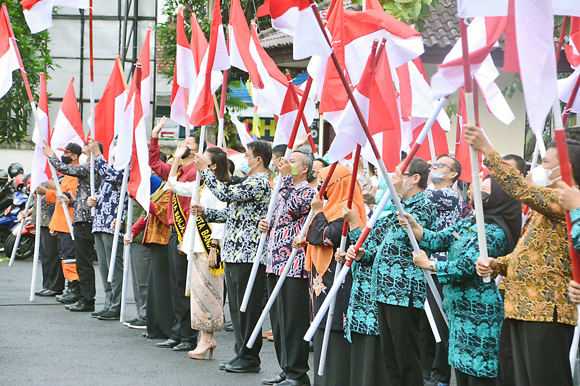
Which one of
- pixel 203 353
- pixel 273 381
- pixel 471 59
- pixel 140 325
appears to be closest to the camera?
pixel 471 59

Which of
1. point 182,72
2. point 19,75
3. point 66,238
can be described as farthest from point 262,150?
point 19,75

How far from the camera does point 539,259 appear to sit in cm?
407

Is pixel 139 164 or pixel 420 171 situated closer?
pixel 420 171

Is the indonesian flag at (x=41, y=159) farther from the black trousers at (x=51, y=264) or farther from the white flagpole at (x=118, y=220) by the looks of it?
the white flagpole at (x=118, y=220)

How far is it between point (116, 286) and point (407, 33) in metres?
5.64

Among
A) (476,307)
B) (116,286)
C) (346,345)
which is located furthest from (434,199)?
(116,286)

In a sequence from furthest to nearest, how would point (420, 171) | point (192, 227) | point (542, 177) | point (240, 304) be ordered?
point (192, 227)
point (240, 304)
point (420, 171)
point (542, 177)

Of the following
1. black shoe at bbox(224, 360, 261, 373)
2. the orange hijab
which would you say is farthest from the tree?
the orange hijab

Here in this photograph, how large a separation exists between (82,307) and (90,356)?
2.78 meters

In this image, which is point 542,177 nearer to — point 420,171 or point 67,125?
point 420,171

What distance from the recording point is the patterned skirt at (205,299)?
288 inches

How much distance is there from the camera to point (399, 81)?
280 inches

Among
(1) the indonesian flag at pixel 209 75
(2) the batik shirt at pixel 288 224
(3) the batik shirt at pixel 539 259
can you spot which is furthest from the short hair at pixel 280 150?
(3) the batik shirt at pixel 539 259

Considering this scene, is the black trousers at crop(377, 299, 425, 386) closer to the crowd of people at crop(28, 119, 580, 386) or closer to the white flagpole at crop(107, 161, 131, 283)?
the crowd of people at crop(28, 119, 580, 386)
